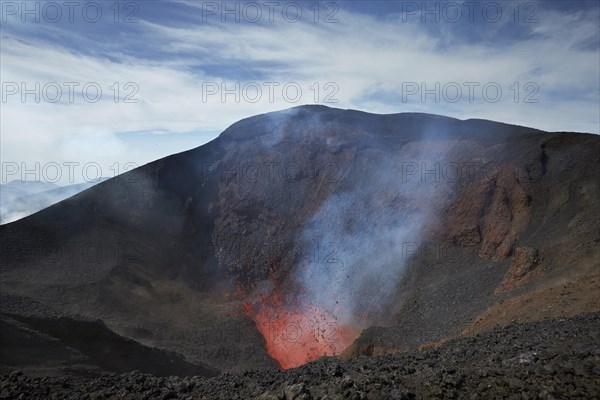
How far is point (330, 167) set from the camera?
113 feet

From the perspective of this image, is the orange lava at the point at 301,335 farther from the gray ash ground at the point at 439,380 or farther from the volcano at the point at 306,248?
the gray ash ground at the point at 439,380

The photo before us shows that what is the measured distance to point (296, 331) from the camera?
26578 millimetres

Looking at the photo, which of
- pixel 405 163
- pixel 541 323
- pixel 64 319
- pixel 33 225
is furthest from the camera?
pixel 405 163

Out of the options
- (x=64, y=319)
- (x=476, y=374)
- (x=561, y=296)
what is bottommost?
(x=64, y=319)

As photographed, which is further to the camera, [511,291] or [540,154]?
[540,154]

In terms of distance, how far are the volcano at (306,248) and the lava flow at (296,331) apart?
0.11 metres

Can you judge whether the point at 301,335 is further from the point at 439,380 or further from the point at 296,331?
the point at 439,380

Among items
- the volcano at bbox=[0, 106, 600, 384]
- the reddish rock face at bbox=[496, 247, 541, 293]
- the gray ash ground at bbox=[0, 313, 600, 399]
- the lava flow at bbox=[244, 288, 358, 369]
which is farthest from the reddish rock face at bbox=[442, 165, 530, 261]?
the gray ash ground at bbox=[0, 313, 600, 399]

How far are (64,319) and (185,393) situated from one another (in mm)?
12518

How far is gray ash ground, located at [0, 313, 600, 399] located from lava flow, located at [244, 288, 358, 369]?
14376mm

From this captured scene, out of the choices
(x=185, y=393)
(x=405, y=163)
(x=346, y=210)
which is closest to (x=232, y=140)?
(x=346, y=210)

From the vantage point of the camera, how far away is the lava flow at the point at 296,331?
974 inches

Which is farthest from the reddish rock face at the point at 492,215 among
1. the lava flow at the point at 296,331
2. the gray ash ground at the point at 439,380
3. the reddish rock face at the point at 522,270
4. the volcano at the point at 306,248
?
the gray ash ground at the point at 439,380

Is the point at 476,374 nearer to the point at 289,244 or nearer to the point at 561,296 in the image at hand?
the point at 561,296
